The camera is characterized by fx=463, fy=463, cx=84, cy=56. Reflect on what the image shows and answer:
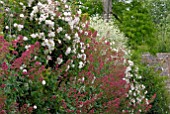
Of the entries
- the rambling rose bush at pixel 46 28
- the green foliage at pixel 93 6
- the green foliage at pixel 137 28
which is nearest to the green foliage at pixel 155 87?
the rambling rose bush at pixel 46 28

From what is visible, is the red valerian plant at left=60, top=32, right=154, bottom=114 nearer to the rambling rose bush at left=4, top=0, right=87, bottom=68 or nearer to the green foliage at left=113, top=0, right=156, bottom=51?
the rambling rose bush at left=4, top=0, right=87, bottom=68

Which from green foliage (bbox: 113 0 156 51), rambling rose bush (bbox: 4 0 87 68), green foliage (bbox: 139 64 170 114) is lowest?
green foliage (bbox: 113 0 156 51)

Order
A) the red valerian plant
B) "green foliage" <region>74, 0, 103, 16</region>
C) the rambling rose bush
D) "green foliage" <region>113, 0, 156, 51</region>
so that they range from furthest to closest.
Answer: "green foliage" <region>74, 0, 103, 16</region>, "green foliage" <region>113, 0, 156, 51</region>, the red valerian plant, the rambling rose bush

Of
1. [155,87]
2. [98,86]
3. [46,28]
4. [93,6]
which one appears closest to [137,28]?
[93,6]

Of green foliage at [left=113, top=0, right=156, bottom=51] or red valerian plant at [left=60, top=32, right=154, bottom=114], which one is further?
green foliage at [left=113, top=0, right=156, bottom=51]

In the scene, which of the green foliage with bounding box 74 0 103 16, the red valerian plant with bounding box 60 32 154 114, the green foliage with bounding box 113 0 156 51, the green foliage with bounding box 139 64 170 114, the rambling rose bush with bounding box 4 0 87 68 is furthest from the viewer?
the green foliage with bounding box 74 0 103 16

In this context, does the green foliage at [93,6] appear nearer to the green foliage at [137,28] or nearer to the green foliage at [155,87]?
the green foliage at [137,28]

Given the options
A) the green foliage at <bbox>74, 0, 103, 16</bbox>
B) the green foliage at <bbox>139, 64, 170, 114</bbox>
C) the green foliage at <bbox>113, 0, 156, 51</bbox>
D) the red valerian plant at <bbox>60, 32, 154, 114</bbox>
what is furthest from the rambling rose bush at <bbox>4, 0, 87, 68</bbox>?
the green foliage at <bbox>74, 0, 103, 16</bbox>

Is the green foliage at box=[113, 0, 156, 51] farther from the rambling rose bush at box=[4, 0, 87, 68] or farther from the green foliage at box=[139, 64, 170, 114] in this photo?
the rambling rose bush at box=[4, 0, 87, 68]

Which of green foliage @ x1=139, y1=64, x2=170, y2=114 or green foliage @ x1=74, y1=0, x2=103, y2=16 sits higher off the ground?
green foliage @ x1=139, y1=64, x2=170, y2=114

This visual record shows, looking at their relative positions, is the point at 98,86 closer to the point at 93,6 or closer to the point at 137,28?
the point at 137,28

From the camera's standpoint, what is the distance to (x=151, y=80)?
7875 millimetres

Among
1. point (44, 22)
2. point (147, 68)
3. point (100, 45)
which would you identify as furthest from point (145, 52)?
point (44, 22)

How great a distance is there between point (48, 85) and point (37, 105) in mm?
257
